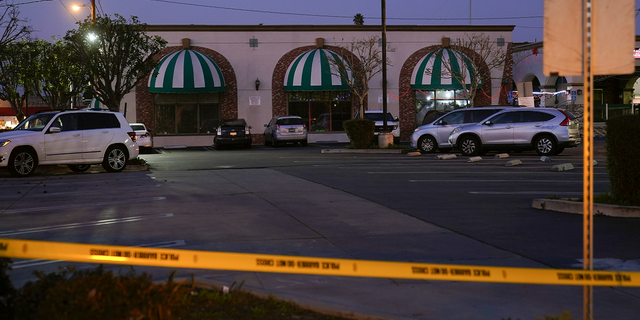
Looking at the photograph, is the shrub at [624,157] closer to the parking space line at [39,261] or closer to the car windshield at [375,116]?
the parking space line at [39,261]

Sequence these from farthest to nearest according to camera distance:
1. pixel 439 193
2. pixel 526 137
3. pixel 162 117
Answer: pixel 162 117, pixel 526 137, pixel 439 193

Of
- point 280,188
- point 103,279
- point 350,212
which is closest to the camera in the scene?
point 103,279

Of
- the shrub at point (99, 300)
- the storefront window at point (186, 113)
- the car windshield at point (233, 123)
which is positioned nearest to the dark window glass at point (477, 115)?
the car windshield at point (233, 123)

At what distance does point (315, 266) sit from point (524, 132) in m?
21.5

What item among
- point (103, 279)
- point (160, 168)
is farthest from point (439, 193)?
point (160, 168)

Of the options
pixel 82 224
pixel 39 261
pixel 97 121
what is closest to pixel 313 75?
pixel 97 121

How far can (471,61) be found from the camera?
41.0 metres

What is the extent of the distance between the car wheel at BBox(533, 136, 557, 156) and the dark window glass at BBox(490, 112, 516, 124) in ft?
3.94

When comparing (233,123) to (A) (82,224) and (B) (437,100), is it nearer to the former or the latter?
(B) (437,100)

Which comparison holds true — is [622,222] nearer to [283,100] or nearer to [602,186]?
[602,186]

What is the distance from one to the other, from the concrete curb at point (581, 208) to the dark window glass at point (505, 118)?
14.0m

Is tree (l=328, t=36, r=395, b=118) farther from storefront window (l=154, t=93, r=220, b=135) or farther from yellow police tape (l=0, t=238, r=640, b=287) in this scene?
yellow police tape (l=0, t=238, r=640, b=287)

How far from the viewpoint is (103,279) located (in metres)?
4.13

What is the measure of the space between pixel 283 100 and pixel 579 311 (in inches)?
1449
